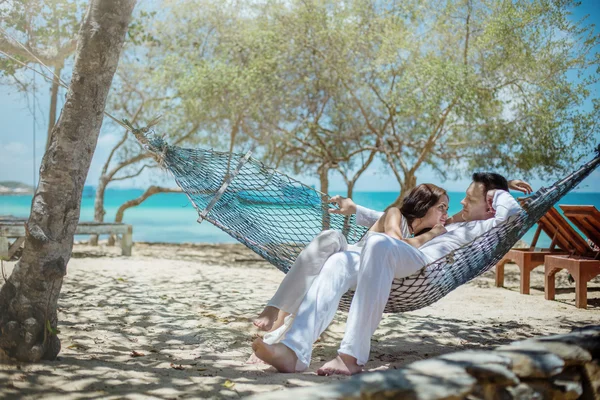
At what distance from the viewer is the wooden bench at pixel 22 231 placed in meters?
4.80

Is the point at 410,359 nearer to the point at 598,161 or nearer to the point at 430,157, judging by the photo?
the point at 598,161

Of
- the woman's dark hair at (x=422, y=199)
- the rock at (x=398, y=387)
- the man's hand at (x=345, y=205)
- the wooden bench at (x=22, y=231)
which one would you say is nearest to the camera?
the rock at (x=398, y=387)

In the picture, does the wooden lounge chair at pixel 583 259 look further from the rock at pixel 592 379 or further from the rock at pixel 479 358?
the rock at pixel 479 358

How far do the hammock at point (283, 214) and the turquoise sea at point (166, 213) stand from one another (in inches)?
413

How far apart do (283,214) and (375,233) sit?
924 millimetres

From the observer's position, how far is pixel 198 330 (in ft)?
8.69

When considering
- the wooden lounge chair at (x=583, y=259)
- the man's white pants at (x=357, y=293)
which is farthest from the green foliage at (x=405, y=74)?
the man's white pants at (x=357, y=293)

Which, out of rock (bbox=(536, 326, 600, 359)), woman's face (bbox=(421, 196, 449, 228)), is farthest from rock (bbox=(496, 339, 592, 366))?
woman's face (bbox=(421, 196, 449, 228))

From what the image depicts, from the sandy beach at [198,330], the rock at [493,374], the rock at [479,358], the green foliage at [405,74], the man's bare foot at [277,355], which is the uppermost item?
the green foliage at [405,74]

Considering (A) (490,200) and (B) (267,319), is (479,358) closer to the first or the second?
(B) (267,319)

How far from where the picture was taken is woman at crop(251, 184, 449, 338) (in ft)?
6.40

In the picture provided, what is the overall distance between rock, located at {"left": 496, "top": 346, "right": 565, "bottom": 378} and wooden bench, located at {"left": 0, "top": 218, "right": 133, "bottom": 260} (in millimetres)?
3694

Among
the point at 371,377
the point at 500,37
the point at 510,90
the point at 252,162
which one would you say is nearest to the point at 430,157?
the point at 510,90

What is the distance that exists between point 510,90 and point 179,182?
14.2ft
